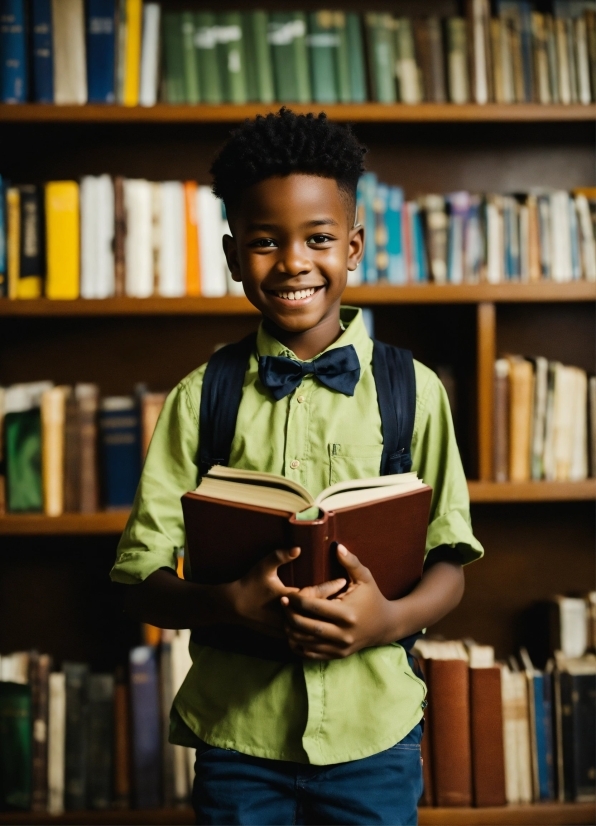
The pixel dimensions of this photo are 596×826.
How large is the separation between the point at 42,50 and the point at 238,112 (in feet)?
1.42

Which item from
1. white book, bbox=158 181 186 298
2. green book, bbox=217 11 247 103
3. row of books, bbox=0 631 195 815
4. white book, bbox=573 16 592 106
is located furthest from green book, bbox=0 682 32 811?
white book, bbox=573 16 592 106

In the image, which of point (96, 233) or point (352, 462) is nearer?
point (352, 462)

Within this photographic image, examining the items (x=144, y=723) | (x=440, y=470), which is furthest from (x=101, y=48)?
(x=144, y=723)

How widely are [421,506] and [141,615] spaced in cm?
37

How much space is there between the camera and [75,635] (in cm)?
191

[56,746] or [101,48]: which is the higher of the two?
[101,48]

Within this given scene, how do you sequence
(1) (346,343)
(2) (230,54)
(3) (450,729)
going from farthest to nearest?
(2) (230,54)
(3) (450,729)
(1) (346,343)

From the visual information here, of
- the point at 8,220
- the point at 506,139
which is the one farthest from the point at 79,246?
the point at 506,139

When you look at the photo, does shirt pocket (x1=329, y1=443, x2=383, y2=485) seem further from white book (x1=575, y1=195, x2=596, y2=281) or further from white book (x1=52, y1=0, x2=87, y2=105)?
white book (x1=52, y1=0, x2=87, y2=105)

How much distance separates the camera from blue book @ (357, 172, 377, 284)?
164cm

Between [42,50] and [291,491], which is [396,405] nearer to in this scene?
[291,491]

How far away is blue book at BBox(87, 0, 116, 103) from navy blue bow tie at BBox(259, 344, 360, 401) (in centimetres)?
97

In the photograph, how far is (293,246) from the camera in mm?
899

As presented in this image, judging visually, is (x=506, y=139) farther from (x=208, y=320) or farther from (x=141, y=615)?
(x=141, y=615)
